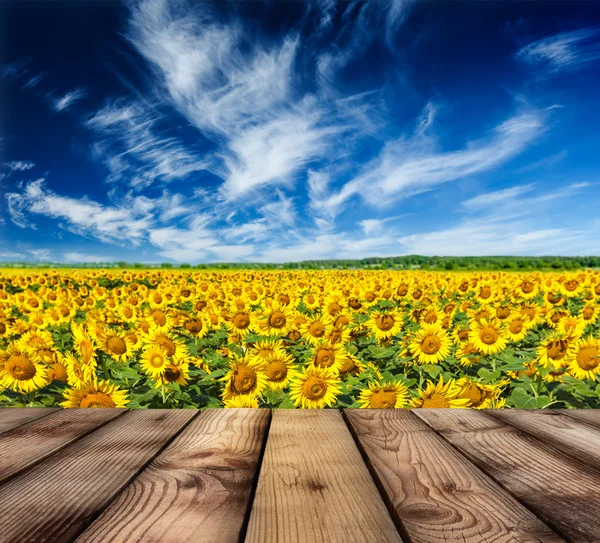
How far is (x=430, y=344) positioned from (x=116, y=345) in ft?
9.53

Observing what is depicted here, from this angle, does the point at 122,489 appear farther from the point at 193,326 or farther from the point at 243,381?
the point at 193,326

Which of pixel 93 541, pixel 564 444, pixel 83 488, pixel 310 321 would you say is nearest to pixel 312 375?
pixel 310 321

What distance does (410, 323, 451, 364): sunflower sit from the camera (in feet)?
14.3

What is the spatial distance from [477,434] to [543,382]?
2.65 meters

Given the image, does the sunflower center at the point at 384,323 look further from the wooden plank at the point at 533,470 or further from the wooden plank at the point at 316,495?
the wooden plank at the point at 316,495

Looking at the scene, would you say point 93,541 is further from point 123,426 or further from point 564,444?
point 564,444

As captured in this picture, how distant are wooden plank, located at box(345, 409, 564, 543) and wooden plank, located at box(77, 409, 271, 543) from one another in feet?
1.29

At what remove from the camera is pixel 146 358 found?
3.90 m

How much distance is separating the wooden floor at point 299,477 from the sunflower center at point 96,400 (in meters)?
0.96

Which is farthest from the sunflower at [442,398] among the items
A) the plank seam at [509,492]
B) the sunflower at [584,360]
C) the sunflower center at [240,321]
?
the sunflower center at [240,321]

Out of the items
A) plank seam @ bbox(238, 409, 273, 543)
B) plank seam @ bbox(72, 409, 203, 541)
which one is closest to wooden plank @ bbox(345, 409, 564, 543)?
plank seam @ bbox(238, 409, 273, 543)

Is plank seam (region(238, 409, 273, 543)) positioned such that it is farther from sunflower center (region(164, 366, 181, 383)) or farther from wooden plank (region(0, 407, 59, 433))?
sunflower center (region(164, 366, 181, 383))

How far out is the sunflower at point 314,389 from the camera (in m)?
3.31

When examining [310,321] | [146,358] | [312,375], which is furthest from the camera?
[310,321]
